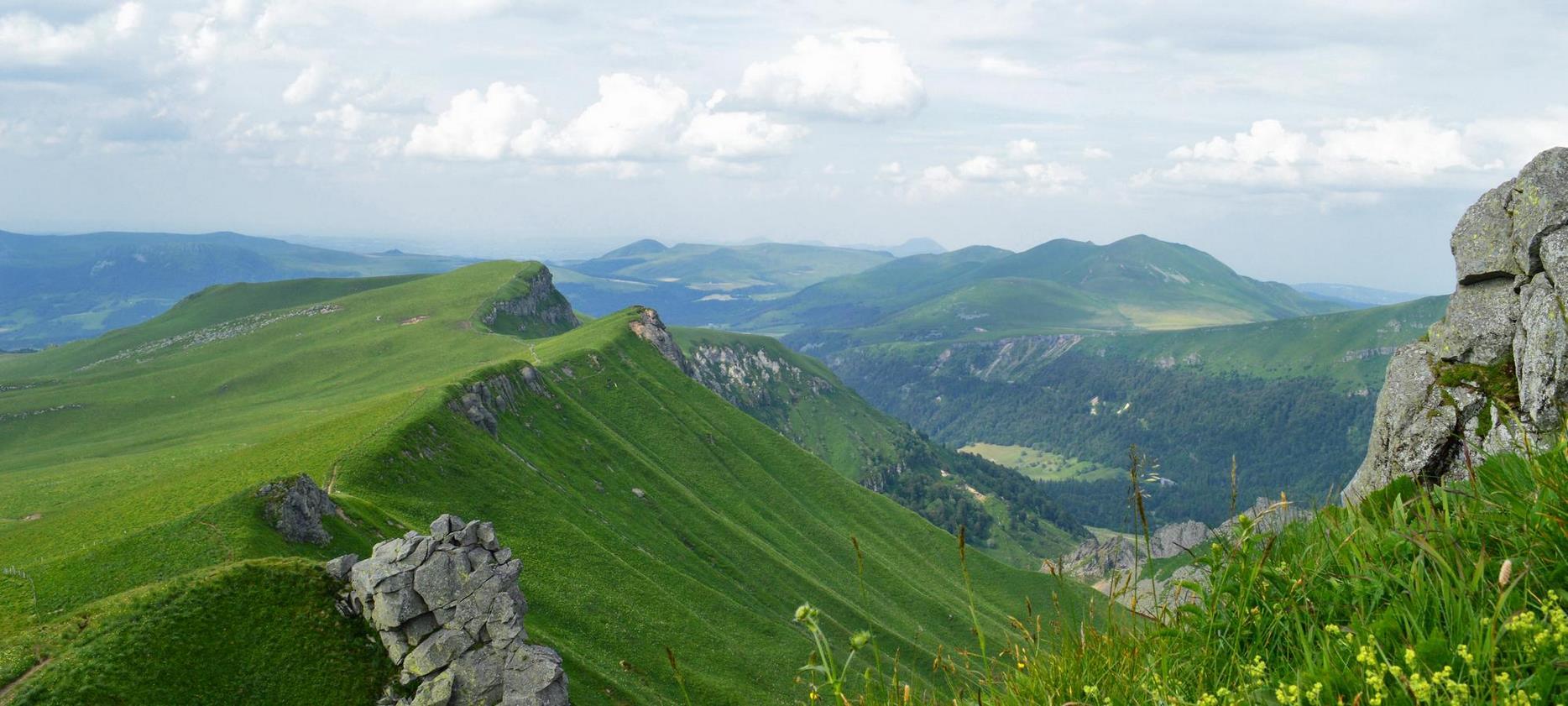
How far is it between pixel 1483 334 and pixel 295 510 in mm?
69844

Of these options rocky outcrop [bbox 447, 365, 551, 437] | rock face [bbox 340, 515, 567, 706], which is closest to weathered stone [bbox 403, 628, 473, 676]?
rock face [bbox 340, 515, 567, 706]

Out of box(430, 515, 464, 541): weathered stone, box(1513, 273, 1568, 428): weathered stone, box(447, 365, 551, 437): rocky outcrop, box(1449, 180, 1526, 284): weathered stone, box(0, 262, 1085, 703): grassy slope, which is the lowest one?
box(0, 262, 1085, 703): grassy slope

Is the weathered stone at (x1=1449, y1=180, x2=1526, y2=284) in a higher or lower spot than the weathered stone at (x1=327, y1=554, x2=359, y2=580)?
higher

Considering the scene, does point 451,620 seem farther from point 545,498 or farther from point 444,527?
point 545,498

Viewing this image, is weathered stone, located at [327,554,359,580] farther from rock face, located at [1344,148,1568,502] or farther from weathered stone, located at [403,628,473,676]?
rock face, located at [1344,148,1568,502]

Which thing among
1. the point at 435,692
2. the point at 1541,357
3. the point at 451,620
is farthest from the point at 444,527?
the point at 1541,357

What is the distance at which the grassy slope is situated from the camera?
68.4 meters

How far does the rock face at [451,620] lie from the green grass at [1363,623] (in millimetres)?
45371

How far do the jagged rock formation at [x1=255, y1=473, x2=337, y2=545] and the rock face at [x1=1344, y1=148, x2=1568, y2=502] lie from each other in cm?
6392

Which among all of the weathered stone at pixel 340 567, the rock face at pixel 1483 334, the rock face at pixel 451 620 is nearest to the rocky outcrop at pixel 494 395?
the weathered stone at pixel 340 567

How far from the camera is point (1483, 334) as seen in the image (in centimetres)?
3438

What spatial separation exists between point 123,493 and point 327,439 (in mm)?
18304

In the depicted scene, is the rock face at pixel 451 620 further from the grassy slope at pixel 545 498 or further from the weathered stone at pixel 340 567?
the grassy slope at pixel 545 498

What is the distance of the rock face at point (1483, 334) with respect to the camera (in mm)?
31859
